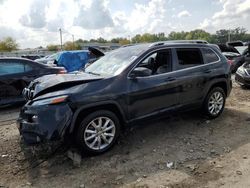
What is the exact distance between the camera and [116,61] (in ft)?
17.2

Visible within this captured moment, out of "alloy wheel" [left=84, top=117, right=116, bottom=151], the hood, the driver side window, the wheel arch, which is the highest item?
the driver side window

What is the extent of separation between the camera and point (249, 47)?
36.7 feet

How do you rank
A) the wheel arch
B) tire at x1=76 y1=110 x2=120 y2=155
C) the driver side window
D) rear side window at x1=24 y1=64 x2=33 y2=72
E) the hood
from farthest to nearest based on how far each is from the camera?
→ rear side window at x1=24 y1=64 x2=33 y2=72 < the wheel arch < the driver side window < the hood < tire at x1=76 y1=110 x2=120 y2=155

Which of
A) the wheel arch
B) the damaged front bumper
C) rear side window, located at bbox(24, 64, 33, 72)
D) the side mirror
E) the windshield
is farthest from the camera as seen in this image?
rear side window, located at bbox(24, 64, 33, 72)

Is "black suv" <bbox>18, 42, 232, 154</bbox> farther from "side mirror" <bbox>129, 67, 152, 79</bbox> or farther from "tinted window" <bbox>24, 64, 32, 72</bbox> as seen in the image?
"tinted window" <bbox>24, 64, 32, 72</bbox>

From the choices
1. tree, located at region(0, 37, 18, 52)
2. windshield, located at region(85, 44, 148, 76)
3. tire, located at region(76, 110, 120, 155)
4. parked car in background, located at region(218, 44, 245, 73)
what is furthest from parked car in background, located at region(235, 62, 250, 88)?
tree, located at region(0, 37, 18, 52)

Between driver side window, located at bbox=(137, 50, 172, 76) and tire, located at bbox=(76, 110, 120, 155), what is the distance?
53.2 inches

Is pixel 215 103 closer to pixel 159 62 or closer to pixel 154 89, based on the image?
pixel 159 62

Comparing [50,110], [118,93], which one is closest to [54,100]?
[50,110]

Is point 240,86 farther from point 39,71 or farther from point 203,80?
point 39,71

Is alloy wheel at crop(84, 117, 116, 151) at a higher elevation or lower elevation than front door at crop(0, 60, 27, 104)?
lower

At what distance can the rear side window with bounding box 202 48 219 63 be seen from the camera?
19.9 ft

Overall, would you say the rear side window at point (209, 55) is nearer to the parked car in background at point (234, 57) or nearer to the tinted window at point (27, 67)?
the tinted window at point (27, 67)

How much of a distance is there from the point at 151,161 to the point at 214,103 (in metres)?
2.56
